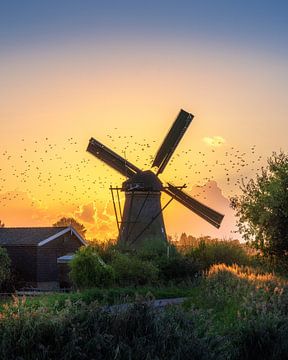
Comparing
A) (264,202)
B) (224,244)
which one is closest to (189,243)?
(224,244)

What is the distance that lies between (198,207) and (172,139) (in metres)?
5.75

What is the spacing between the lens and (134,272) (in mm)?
32531

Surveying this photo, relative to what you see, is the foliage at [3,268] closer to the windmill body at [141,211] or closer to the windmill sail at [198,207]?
the windmill body at [141,211]

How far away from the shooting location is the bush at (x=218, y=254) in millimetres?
37844

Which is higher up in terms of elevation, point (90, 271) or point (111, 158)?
point (111, 158)

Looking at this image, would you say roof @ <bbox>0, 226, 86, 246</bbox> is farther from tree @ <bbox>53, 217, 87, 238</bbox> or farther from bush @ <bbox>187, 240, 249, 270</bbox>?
tree @ <bbox>53, 217, 87, 238</bbox>

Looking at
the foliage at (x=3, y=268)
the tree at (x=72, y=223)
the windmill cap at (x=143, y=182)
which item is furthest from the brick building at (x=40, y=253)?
the tree at (x=72, y=223)

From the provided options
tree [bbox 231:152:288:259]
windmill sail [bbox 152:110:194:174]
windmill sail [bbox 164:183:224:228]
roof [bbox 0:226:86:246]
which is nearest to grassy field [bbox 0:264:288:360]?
tree [bbox 231:152:288:259]

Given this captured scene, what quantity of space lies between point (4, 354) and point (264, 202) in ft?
74.0

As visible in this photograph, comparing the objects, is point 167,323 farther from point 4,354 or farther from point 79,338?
point 4,354

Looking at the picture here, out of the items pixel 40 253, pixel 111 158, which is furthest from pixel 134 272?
pixel 111 158

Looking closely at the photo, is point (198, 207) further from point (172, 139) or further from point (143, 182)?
point (172, 139)

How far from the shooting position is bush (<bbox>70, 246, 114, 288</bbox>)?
3136 cm

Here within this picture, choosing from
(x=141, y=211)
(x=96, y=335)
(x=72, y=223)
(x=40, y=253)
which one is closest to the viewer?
(x=96, y=335)
